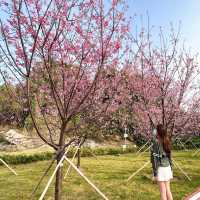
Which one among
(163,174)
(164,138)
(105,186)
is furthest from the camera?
(105,186)

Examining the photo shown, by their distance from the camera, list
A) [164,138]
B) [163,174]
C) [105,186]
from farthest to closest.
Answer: [105,186]
[164,138]
[163,174]

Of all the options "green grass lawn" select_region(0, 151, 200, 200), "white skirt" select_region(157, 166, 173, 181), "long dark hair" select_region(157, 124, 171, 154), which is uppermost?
"long dark hair" select_region(157, 124, 171, 154)

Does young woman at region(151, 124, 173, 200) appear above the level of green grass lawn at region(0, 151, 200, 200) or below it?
above

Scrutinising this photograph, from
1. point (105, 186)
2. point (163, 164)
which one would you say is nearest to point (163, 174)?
point (163, 164)

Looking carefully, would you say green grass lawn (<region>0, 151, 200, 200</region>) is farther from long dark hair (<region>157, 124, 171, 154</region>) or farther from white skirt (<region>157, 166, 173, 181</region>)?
long dark hair (<region>157, 124, 171, 154</region>)

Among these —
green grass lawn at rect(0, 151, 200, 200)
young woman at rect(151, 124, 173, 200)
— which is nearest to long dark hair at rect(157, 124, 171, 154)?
young woman at rect(151, 124, 173, 200)

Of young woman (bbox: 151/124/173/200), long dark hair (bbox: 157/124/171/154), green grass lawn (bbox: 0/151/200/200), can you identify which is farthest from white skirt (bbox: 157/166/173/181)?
green grass lawn (bbox: 0/151/200/200)

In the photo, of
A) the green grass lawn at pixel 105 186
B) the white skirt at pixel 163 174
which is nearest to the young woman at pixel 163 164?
the white skirt at pixel 163 174

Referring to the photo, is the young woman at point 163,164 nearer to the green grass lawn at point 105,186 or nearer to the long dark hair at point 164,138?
the long dark hair at point 164,138

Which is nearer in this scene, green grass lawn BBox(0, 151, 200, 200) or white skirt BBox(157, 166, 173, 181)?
white skirt BBox(157, 166, 173, 181)

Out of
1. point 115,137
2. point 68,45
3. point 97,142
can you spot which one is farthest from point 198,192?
point 115,137

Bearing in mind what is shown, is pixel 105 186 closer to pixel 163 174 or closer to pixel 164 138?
pixel 163 174

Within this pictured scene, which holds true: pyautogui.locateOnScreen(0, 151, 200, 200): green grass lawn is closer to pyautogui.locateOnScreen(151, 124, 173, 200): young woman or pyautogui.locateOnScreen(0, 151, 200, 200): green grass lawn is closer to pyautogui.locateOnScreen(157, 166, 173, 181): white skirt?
pyautogui.locateOnScreen(151, 124, 173, 200): young woman

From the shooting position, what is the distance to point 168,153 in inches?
345
